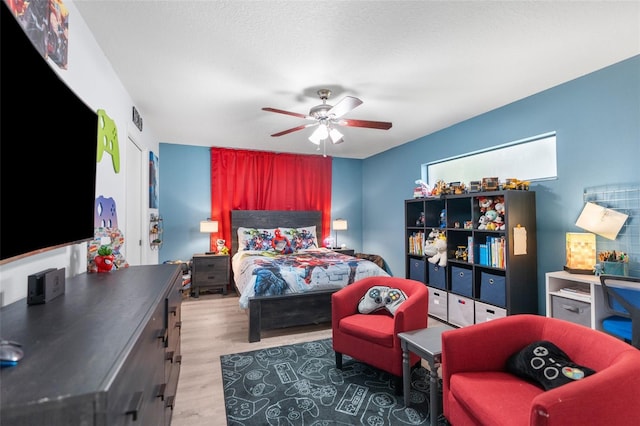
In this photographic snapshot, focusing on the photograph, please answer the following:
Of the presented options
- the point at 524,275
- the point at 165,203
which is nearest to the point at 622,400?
the point at 524,275

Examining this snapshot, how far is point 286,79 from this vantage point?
2580 millimetres

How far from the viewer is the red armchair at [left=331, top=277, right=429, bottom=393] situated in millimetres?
2025

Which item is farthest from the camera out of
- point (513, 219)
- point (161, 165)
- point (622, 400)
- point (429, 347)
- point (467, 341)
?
point (161, 165)

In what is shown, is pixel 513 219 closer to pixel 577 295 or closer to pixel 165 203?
pixel 577 295

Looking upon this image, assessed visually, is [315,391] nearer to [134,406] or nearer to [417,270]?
[134,406]

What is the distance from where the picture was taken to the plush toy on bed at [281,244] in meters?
4.78

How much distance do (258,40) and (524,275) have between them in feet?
10.4

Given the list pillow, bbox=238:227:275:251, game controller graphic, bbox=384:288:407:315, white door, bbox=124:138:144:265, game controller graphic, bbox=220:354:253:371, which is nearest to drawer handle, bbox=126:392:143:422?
game controller graphic, bbox=220:354:253:371

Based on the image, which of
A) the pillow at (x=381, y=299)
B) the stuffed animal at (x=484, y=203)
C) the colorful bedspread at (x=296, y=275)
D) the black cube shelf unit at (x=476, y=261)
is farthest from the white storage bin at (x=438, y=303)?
the pillow at (x=381, y=299)

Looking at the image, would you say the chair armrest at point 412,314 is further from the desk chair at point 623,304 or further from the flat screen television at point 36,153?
the flat screen television at point 36,153

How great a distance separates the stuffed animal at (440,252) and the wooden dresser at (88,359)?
3.06 m

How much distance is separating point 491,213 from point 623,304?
141 centimetres

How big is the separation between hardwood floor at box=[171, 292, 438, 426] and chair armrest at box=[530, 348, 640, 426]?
161cm

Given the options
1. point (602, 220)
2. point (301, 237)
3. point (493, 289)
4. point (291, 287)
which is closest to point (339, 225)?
point (301, 237)
